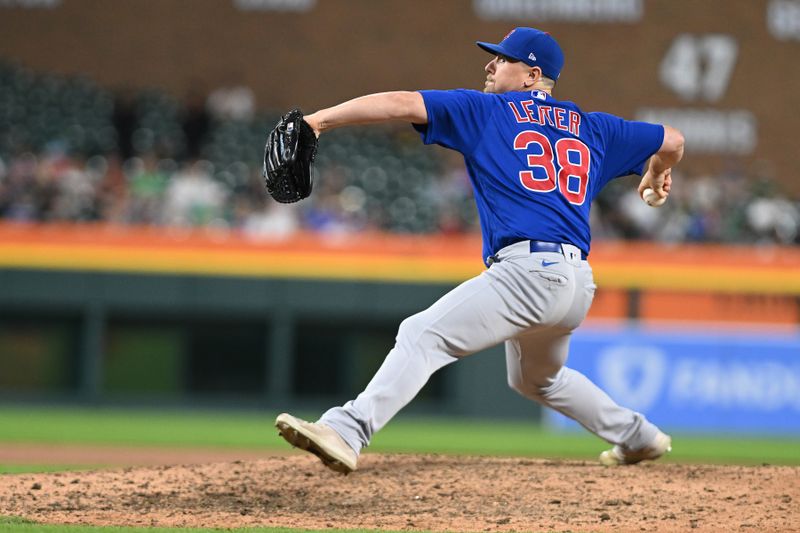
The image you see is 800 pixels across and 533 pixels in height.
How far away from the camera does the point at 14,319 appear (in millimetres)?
11070

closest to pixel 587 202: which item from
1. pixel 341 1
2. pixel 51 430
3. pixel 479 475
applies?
pixel 479 475

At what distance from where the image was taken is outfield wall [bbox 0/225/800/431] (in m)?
11.1

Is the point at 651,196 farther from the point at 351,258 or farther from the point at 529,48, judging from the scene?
the point at 351,258

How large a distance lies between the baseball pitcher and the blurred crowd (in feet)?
22.8

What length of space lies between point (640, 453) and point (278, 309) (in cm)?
658

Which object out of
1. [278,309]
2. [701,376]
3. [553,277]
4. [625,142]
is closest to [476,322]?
[553,277]

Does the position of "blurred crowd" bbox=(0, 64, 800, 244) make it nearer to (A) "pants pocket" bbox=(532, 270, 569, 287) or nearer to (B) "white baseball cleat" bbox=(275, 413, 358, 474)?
(A) "pants pocket" bbox=(532, 270, 569, 287)

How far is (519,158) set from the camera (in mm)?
4246

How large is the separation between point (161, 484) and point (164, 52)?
397 inches

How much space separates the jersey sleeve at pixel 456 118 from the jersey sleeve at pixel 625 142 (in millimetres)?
563

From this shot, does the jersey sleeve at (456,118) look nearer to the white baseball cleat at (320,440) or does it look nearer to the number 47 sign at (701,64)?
the white baseball cleat at (320,440)

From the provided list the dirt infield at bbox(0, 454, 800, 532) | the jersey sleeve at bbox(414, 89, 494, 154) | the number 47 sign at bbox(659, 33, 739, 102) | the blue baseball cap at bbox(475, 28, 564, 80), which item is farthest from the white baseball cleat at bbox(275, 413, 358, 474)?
the number 47 sign at bbox(659, 33, 739, 102)

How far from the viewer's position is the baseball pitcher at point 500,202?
13.2ft

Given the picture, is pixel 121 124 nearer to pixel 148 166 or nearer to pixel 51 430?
pixel 148 166
